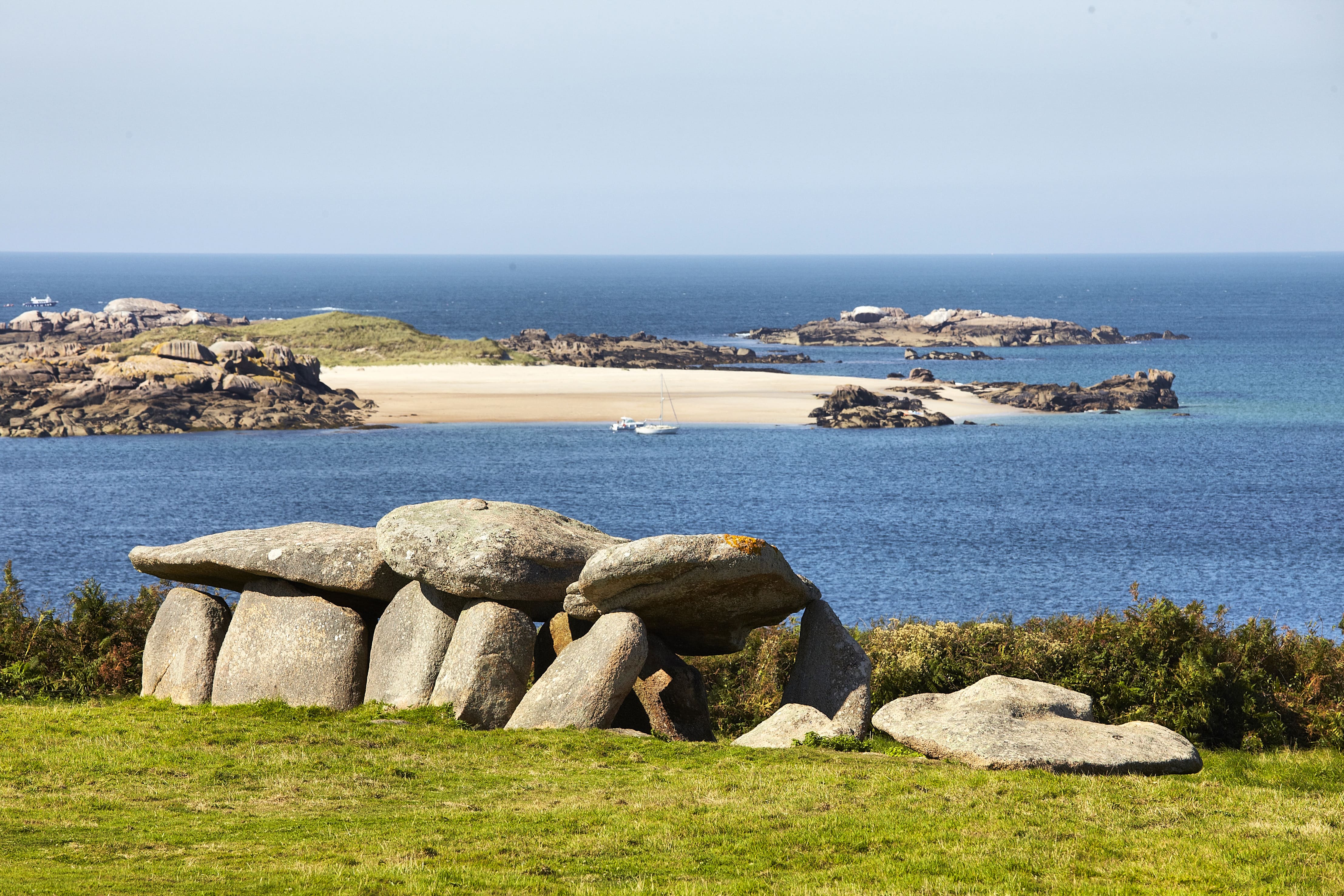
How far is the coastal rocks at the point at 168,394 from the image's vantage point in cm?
9969

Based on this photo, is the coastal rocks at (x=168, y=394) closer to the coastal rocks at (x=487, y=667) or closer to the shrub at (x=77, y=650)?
the shrub at (x=77, y=650)

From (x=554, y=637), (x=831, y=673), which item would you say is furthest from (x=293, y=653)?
(x=831, y=673)

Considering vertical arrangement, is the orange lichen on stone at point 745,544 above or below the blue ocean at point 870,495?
above

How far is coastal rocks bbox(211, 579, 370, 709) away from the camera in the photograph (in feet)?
69.0

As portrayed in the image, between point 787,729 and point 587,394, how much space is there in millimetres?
106000

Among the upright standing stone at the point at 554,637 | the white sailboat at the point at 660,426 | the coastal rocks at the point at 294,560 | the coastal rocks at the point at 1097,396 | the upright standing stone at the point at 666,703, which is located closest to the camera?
the upright standing stone at the point at 666,703

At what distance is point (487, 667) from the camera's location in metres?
20.0

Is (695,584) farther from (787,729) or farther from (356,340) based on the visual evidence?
(356,340)

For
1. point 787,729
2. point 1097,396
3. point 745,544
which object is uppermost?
point 745,544

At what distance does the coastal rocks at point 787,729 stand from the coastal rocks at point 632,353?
124208 mm

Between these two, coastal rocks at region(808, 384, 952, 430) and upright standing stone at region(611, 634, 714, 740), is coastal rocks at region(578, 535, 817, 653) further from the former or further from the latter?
coastal rocks at region(808, 384, 952, 430)

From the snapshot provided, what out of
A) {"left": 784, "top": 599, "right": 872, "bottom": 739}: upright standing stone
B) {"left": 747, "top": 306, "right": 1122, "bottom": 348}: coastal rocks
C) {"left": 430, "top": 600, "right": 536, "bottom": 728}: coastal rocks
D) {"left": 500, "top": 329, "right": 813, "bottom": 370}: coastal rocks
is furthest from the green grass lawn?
{"left": 747, "top": 306, "right": 1122, "bottom": 348}: coastal rocks

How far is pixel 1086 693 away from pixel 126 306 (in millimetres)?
193581

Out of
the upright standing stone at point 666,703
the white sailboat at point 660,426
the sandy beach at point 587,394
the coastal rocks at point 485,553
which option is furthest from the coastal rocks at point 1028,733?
the sandy beach at point 587,394
